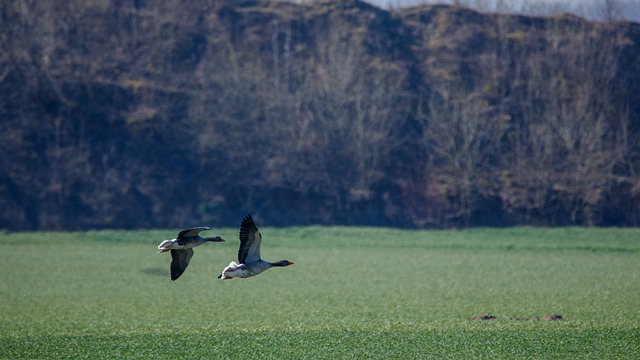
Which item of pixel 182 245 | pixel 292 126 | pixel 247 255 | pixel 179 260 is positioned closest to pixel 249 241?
pixel 247 255

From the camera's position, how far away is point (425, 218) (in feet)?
161

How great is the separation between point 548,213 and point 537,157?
3.40 metres

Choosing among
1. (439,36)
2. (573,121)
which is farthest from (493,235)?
(439,36)

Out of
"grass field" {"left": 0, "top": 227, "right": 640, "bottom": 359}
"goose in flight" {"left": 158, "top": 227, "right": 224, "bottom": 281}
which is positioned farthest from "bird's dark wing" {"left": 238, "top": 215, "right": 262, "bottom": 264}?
"grass field" {"left": 0, "top": 227, "right": 640, "bottom": 359}

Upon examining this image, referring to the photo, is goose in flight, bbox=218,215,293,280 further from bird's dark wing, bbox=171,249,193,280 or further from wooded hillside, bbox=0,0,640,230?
wooded hillside, bbox=0,0,640,230

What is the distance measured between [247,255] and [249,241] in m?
0.28

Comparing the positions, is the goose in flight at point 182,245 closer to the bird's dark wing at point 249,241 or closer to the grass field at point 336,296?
the bird's dark wing at point 249,241

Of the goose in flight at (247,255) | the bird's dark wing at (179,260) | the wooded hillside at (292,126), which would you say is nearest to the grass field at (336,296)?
the bird's dark wing at (179,260)

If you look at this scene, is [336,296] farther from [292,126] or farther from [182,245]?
[292,126]

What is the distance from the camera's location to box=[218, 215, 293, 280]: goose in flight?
41.5 feet

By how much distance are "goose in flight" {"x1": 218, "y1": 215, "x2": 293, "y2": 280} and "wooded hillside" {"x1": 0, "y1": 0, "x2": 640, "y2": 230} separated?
34191mm

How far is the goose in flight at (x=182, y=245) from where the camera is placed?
40.4ft

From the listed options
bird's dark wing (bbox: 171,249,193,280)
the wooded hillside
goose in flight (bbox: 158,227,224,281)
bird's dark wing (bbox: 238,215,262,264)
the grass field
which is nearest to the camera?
goose in flight (bbox: 158,227,224,281)

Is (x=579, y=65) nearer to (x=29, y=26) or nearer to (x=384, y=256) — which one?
(x=384, y=256)
